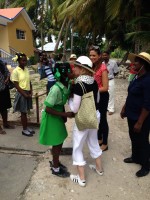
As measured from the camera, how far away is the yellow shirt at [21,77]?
449 cm

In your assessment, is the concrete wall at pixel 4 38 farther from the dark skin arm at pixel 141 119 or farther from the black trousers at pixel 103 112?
the dark skin arm at pixel 141 119

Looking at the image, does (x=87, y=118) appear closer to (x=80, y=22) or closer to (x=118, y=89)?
(x=118, y=89)

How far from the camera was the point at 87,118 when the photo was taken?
2840mm

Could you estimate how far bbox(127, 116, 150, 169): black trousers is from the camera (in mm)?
3199

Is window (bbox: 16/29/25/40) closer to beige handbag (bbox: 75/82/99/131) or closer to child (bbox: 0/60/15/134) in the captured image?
child (bbox: 0/60/15/134)

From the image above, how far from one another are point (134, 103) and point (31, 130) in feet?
8.51

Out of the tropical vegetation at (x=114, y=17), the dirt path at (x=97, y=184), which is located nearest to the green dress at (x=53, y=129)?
the dirt path at (x=97, y=184)

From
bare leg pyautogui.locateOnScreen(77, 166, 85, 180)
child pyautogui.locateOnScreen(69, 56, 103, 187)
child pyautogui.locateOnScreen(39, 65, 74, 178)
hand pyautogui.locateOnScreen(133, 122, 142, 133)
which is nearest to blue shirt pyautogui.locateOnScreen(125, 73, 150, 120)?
hand pyautogui.locateOnScreen(133, 122, 142, 133)

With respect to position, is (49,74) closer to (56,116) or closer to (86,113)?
(56,116)

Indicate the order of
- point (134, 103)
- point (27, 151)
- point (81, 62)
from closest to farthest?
point (81, 62) < point (134, 103) < point (27, 151)

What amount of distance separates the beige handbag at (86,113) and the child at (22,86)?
201cm

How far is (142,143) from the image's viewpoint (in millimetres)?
3293

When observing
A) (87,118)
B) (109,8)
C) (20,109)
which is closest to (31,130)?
(20,109)

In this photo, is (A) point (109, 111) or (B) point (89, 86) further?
(A) point (109, 111)
